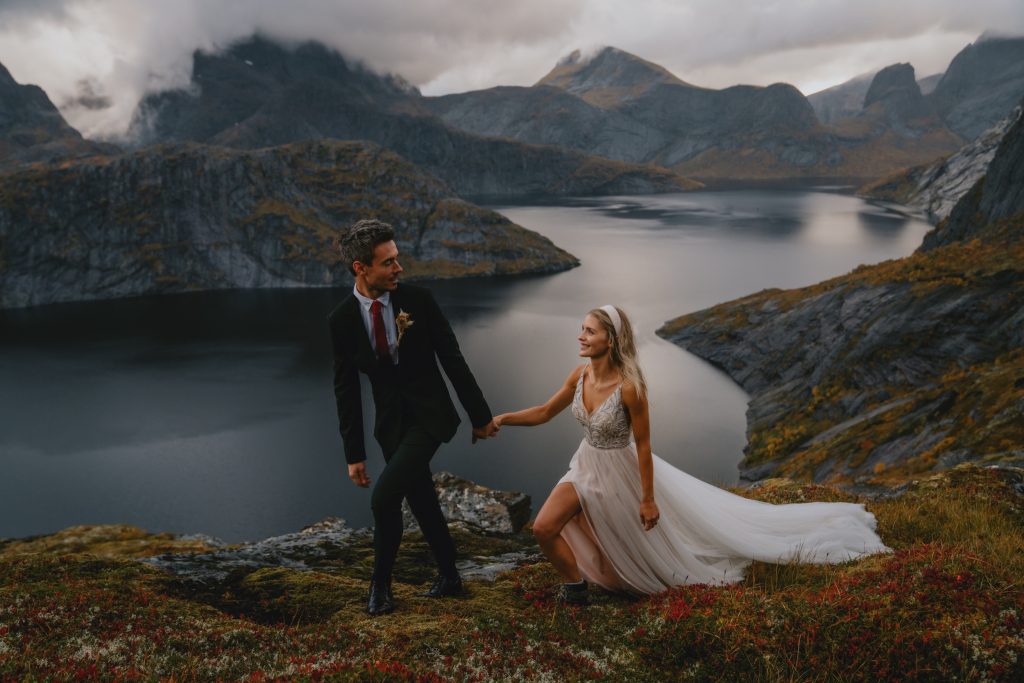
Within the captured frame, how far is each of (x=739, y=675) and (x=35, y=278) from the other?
183 meters

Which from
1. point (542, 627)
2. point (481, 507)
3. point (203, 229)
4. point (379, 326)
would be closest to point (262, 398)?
point (481, 507)

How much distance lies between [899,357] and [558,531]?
48026mm

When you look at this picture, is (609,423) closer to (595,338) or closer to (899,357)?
(595,338)

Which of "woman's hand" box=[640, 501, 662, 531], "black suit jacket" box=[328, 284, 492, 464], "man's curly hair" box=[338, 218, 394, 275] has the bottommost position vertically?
"woman's hand" box=[640, 501, 662, 531]

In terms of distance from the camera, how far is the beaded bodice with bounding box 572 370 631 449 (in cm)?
705

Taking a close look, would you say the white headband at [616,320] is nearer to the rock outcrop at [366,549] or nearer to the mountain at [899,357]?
the rock outcrop at [366,549]

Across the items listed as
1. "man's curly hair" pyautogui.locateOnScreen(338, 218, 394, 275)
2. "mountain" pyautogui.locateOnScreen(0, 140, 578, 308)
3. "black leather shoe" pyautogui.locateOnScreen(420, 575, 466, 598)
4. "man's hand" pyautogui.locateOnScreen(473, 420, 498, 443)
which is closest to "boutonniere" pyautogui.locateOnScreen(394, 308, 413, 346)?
"man's curly hair" pyautogui.locateOnScreen(338, 218, 394, 275)

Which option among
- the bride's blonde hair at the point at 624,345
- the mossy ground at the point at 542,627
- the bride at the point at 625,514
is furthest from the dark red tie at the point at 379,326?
the mossy ground at the point at 542,627

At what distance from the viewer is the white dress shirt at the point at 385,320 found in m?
6.98

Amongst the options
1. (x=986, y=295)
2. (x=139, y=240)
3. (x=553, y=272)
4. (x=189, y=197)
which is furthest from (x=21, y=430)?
(x=189, y=197)

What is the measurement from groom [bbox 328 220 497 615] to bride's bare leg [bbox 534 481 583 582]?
129cm

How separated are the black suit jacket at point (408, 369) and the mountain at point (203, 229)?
144699mm

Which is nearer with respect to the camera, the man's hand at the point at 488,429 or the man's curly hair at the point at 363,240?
the man's curly hair at the point at 363,240

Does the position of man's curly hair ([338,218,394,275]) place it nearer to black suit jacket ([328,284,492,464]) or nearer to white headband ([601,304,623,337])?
black suit jacket ([328,284,492,464])
